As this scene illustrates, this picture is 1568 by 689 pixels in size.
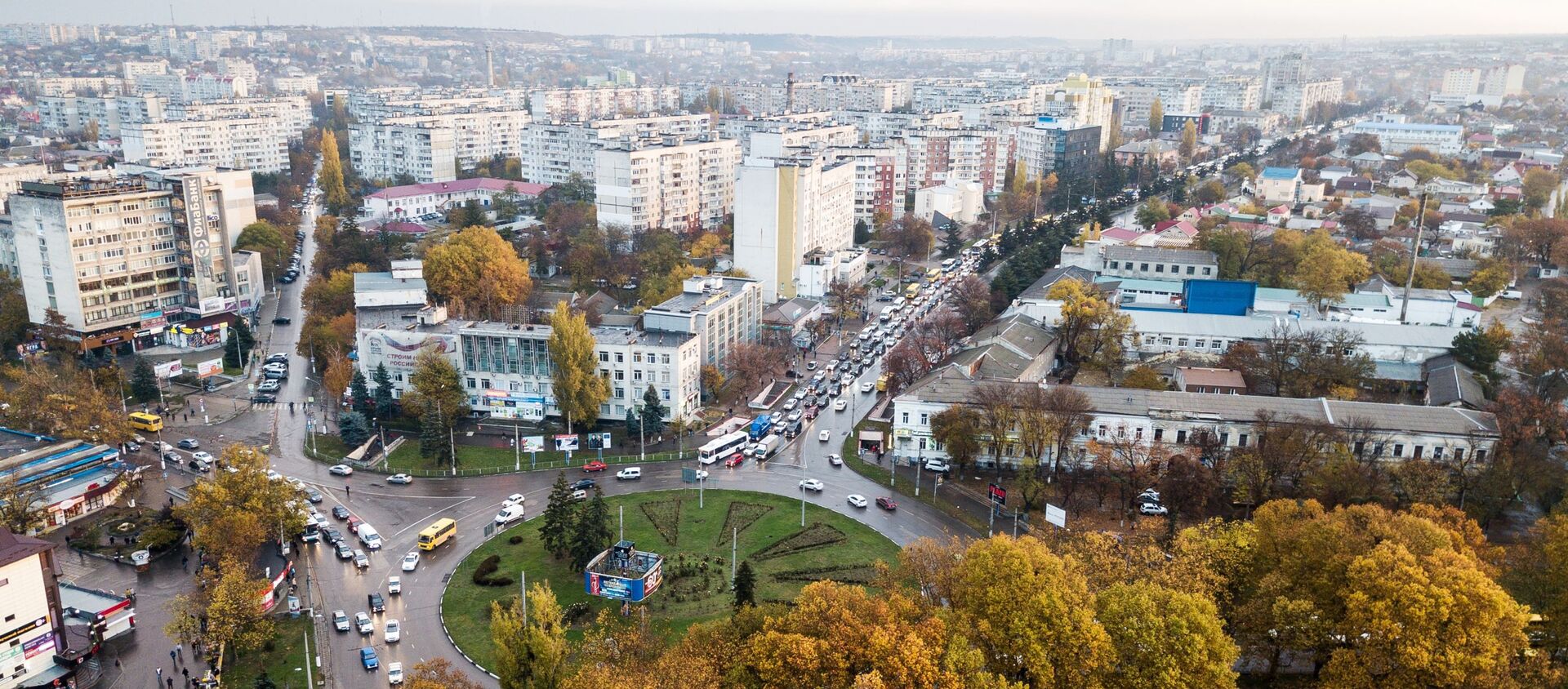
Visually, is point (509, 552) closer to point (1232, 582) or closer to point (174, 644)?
point (174, 644)

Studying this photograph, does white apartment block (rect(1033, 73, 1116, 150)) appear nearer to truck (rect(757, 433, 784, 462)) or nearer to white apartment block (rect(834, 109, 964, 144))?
white apartment block (rect(834, 109, 964, 144))

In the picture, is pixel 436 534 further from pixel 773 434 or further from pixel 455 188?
pixel 455 188

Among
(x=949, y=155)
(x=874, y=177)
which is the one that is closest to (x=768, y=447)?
(x=874, y=177)

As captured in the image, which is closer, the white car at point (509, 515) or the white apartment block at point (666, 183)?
the white car at point (509, 515)

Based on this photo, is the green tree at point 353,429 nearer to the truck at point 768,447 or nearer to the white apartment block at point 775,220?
the truck at point 768,447

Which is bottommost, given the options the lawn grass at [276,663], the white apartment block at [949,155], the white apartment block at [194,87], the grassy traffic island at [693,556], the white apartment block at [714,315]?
the lawn grass at [276,663]

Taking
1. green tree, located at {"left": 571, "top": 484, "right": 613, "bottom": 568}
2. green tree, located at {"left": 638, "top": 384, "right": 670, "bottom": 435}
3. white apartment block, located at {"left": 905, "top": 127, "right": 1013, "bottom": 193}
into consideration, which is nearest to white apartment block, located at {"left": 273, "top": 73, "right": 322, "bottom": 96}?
white apartment block, located at {"left": 905, "top": 127, "right": 1013, "bottom": 193}

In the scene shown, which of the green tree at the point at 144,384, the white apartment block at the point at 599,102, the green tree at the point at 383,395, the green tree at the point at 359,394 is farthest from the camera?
the white apartment block at the point at 599,102

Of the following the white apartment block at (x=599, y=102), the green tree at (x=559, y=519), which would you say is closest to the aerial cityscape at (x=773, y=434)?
the green tree at (x=559, y=519)
